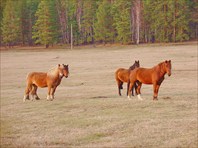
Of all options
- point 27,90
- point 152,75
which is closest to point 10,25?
point 27,90

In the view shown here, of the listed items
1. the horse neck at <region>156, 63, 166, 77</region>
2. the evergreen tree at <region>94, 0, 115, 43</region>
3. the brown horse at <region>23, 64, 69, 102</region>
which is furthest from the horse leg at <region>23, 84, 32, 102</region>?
the evergreen tree at <region>94, 0, 115, 43</region>

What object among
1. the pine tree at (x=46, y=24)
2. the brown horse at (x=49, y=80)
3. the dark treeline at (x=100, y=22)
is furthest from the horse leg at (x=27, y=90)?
the pine tree at (x=46, y=24)

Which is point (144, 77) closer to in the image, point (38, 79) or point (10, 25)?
point (38, 79)

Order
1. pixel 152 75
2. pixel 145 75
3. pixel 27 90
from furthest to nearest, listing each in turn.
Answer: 1. pixel 27 90
2. pixel 145 75
3. pixel 152 75

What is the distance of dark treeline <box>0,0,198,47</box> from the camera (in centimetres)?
7438

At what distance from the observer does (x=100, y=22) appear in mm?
77750

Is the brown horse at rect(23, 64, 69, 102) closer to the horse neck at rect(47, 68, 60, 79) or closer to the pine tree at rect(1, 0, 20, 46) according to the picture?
the horse neck at rect(47, 68, 60, 79)

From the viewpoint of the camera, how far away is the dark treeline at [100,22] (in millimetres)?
74375

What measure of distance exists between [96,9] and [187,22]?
19.3 metres

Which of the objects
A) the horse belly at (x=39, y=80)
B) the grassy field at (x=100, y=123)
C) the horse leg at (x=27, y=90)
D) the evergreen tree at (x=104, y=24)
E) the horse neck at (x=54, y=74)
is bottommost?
the grassy field at (x=100, y=123)

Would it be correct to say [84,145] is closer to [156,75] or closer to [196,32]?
[156,75]

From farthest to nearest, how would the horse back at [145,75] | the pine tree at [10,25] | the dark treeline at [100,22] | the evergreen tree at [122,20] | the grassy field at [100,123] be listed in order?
the pine tree at [10,25], the evergreen tree at [122,20], the dark treeline at [100,22], the horse back at [145,75], the grassy field at [100,123]

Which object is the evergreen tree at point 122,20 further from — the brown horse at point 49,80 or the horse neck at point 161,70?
the horse neck at point 161,70

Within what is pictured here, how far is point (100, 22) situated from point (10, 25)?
17.1 m
